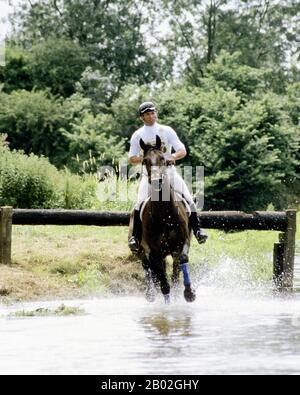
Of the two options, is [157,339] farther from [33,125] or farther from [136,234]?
[33,125]

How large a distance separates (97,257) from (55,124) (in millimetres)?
30098

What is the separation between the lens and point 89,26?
61.0m

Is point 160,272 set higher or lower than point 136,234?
lower

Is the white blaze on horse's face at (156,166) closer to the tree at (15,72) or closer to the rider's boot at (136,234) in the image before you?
the rider's boot at (136,234)

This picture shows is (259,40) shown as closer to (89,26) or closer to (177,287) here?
(89,26)

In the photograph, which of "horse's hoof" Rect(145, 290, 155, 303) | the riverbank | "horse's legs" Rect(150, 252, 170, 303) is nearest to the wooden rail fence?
the riverbank

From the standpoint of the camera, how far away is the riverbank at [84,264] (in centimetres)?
1706

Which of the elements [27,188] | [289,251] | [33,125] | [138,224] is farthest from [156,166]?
[33,125]

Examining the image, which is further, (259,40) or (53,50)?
(259,40)

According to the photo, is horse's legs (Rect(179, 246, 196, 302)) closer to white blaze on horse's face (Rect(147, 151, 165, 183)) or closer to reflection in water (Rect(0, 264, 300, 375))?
reflection in water (Rect(0, 264, 300, 375))

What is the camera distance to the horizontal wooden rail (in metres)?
17.9

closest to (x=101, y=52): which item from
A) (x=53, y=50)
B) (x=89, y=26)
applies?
(x=89, y=26)

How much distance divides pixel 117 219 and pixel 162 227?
3.11 meters

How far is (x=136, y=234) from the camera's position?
15.9 meters
